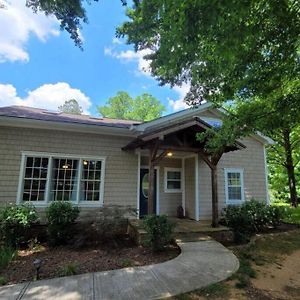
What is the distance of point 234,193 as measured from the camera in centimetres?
1109

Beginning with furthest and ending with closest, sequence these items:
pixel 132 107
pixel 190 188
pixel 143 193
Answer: pixel 132 107 < pixel 190 188 < pixel 143 193

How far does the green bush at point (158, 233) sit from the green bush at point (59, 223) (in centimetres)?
258

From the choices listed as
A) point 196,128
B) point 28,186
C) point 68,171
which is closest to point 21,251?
point 28,186

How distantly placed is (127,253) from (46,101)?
207ft

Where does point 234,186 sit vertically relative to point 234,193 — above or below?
above

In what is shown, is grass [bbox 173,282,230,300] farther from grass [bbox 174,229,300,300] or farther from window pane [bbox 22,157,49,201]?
window pane [bbox 22,157,49,201]

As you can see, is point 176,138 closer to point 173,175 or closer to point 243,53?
point 173,175

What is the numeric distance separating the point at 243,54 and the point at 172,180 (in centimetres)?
720

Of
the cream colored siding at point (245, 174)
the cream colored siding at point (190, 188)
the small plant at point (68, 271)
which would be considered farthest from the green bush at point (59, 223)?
the cream colored siding at point (245, 174)

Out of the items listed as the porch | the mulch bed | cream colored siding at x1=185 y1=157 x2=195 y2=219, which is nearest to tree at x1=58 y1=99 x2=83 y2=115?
cream colored siding at x1=185 y1=157 x2=195 y2=219

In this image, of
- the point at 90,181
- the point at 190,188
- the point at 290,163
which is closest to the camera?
the point at 90,181

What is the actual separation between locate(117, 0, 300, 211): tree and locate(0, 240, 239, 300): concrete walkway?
313cm

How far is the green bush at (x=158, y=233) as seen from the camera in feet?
20.4

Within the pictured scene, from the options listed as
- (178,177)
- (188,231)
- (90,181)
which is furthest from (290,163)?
(90,181)
